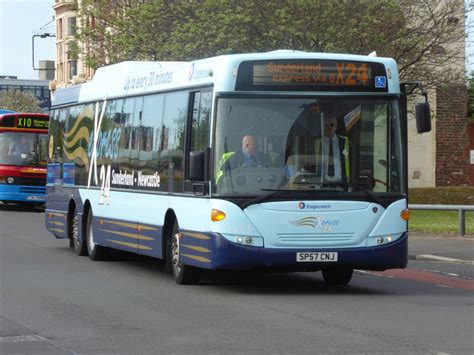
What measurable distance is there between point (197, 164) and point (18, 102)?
82346 millimetres

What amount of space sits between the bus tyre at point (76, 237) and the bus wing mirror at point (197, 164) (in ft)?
20.8

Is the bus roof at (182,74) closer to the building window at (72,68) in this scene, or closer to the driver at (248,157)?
the driver at (248,157)

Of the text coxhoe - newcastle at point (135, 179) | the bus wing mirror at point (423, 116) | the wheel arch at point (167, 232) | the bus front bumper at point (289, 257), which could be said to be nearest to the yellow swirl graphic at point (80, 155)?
the text coxhoe - newcastle at point (135, 179)

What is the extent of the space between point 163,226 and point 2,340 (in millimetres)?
5672

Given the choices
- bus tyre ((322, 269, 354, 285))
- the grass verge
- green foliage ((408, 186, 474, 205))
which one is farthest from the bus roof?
green foliage ((408, 186, 474, 205))

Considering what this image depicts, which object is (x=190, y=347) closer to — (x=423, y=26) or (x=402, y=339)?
(x=402, y=339)

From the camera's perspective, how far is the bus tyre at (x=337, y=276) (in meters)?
→ 16.0

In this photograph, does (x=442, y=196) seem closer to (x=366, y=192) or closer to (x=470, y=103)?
(x=470, y=103)

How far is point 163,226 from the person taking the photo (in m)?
16.1

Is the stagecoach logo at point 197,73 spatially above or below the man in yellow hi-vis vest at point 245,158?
above

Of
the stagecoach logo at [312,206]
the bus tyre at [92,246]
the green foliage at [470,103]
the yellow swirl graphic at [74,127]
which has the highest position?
the green foliage at [470,103]

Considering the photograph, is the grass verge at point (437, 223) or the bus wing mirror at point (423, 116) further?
the grass verge at point (437, 223)

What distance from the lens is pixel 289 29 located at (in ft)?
104

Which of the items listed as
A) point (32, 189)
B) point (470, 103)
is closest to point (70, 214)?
point (32, 189)
